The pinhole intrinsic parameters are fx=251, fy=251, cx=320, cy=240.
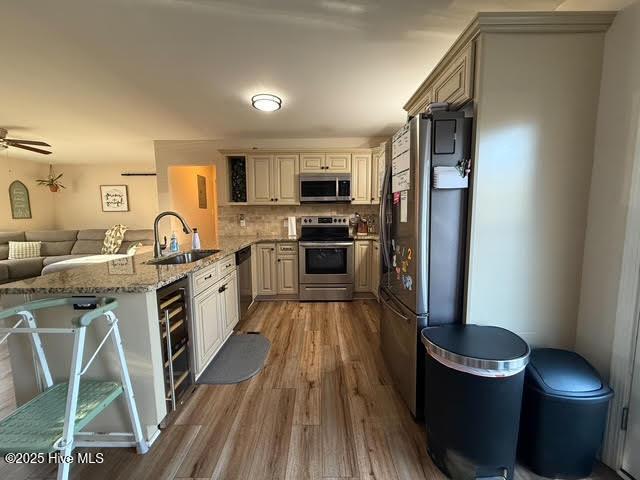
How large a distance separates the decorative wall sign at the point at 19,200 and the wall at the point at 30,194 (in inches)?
2.5

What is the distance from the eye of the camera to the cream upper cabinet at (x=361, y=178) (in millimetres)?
3812

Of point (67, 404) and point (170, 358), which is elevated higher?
point (67, 404)

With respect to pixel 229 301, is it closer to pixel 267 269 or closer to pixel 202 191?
pixel 267 269

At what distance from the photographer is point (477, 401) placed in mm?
1098

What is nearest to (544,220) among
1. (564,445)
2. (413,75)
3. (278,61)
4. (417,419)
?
(564,445)

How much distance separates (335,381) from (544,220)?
5.61ft

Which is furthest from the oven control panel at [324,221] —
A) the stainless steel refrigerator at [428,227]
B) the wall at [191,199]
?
the stainless steel refrigerator at [428,227]

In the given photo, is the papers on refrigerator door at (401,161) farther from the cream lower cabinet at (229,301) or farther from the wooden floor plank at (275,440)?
the cream lower cabinet at (229,301)

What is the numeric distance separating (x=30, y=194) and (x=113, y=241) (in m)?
2.62

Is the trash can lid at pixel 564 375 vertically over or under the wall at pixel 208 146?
under

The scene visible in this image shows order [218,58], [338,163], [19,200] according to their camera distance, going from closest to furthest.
A: [218,58]
[338,163]
[19,200]

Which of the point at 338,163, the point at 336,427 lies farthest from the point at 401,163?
the point at 338,163

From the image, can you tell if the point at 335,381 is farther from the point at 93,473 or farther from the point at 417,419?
the point at 93,473

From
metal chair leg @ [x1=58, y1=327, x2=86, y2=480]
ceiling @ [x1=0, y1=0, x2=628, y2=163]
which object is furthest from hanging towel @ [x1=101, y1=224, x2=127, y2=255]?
metal chair leg @ [x1=58, y1=327, x2=86, y2=480]
